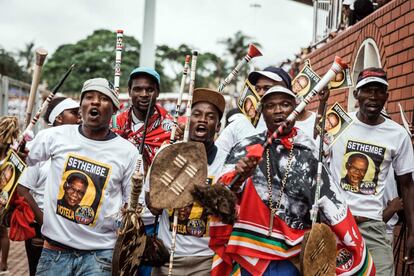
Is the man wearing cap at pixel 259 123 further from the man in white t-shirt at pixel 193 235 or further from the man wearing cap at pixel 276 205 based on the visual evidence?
the man wearing cap at pixel 276 205

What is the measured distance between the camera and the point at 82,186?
399 centimetres

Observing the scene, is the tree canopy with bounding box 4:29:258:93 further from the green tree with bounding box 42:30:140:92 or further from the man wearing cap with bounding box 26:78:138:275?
the man wearing cap with bounding box 26:78:138:275

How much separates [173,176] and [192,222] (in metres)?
0.68

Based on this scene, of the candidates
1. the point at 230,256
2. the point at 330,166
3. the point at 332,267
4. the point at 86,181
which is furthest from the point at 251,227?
the point at 330,166

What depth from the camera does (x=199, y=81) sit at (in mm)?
58250

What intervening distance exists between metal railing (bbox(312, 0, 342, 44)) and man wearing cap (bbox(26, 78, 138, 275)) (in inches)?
267

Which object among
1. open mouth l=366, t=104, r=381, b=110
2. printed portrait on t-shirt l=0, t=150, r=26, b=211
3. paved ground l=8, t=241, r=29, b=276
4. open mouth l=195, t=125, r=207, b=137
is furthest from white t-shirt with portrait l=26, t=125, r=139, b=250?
paved ground l=8, t=241, r=29, b=276

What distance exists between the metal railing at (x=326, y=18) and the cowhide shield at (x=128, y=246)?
282 inches

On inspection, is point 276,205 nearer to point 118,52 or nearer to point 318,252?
point 318,252

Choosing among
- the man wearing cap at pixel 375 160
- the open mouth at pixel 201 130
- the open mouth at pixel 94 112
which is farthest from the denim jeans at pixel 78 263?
the man wearing cap at pixel 375 160

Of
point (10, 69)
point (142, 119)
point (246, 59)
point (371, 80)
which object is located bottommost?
point (142, 119)

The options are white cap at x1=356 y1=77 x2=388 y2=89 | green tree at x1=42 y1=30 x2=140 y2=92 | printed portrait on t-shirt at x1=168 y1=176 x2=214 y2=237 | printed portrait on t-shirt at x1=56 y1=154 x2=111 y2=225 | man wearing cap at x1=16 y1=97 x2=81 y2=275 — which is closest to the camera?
printed portrait on t-shirt at x1=56 y1=154 x2=111 y2=225

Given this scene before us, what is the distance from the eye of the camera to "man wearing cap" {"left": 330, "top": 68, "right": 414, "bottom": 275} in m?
4.86

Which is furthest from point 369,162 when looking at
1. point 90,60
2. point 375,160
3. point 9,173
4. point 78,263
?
point 90,60
